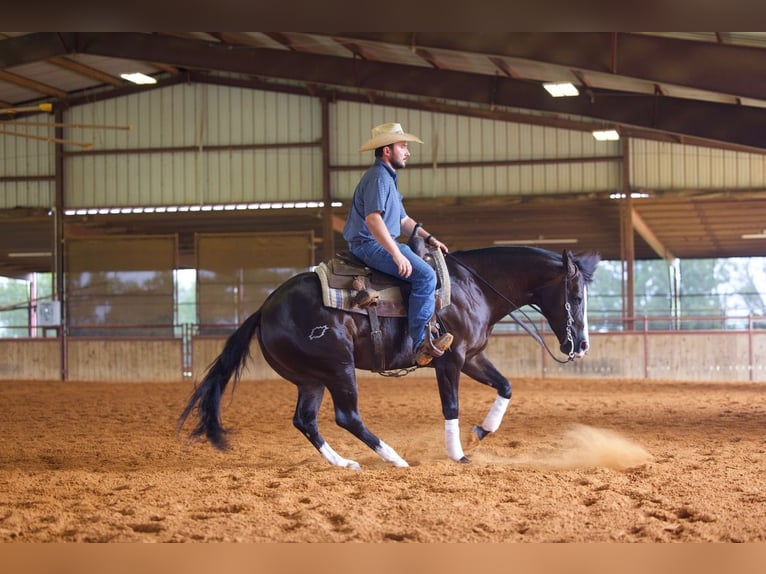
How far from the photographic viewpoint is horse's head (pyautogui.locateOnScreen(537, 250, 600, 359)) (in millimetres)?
5934

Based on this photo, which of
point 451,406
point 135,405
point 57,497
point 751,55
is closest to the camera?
point 57,497

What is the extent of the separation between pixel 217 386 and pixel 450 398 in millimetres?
1504

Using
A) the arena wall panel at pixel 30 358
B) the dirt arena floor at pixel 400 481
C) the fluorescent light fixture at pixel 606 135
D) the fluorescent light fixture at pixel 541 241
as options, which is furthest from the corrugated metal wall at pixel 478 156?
the dirt arena floor at pixel 400 481

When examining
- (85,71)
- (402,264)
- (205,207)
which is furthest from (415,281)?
(85,71)

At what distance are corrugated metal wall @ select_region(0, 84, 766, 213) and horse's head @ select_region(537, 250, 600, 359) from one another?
1246 cm

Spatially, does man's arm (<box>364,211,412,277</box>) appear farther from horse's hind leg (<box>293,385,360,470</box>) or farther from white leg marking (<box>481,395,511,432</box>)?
white leg marking (<box>481,395,511,432</box>)

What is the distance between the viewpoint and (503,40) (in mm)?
9172

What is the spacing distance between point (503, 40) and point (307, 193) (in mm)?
10277

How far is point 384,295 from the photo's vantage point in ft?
17.7

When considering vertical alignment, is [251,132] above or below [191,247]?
above

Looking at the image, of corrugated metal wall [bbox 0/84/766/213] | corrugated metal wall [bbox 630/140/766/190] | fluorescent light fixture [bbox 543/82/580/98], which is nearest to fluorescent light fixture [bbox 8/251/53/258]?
corrugated metal wall [bbox 0/84/766/213]
